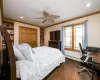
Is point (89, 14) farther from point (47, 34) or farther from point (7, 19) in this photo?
point (7, 19)

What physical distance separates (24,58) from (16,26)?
3.63m

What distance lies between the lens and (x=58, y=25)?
17.3ft

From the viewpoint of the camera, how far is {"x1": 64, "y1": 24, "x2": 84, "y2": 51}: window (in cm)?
397

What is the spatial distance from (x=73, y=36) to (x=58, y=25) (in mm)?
1535

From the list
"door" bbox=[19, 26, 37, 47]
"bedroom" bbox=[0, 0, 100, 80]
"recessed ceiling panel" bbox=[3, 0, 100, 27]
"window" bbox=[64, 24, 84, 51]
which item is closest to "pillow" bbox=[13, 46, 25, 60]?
"bedroom" bbox=[0, 0, 100, 80]

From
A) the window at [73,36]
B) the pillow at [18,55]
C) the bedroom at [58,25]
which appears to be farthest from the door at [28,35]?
the pillow at [18,55]

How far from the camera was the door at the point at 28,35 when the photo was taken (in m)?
4.95

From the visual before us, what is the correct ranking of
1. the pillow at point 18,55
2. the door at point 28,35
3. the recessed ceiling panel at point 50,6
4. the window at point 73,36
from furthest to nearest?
1. the door at point 28,35
2. the window at point 73,36
3. the recessed ceiling panel at point 50,6
4. the pillow at point 18,55

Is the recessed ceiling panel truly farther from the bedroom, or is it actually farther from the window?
the window

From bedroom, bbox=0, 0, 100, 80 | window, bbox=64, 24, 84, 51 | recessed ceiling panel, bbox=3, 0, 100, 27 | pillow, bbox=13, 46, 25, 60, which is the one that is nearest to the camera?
pillow, bbox=13, 46, 25, 60

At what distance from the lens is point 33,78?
1472mm

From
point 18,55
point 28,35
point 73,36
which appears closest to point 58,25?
point 73,36

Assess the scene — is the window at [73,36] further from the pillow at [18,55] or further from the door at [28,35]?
the pillow at [18,55]

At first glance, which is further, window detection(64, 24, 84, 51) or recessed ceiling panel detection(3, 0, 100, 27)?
window detection(64, 24, 84, 51)
